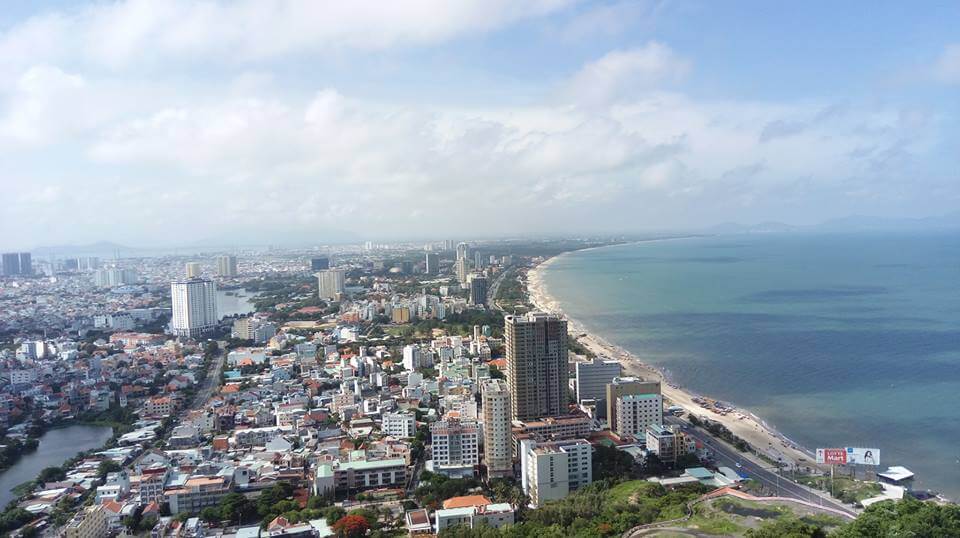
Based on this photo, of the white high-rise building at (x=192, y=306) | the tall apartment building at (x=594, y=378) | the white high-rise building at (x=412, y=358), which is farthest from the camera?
the white high-rise building at (x=192, y=306)

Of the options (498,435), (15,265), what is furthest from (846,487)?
(15,265)

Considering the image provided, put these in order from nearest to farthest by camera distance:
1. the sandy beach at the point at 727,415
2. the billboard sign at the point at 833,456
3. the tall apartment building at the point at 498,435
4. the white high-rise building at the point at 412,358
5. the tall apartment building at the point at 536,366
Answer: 1. the billboard sign at the point at 833,456
2. the tall apartment building at the point at 498,435
3. the sandy beach at the point at 727,415
4. the tall apartment building at the point at 536,366
5. the white high-rise building at the point at 412,358

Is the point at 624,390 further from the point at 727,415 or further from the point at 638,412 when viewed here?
the point at 727,415

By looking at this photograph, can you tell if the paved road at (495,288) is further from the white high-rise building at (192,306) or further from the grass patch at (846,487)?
the grass patch at (846,487)

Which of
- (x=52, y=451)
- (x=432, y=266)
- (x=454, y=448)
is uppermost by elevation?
(x=432, y=266)

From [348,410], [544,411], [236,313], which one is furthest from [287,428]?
[236,313]

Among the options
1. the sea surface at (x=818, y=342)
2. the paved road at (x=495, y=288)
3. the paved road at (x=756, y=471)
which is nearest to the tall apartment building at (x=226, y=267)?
the paved road at (x=495, y=288)

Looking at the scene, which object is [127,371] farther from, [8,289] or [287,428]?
[8,289]
